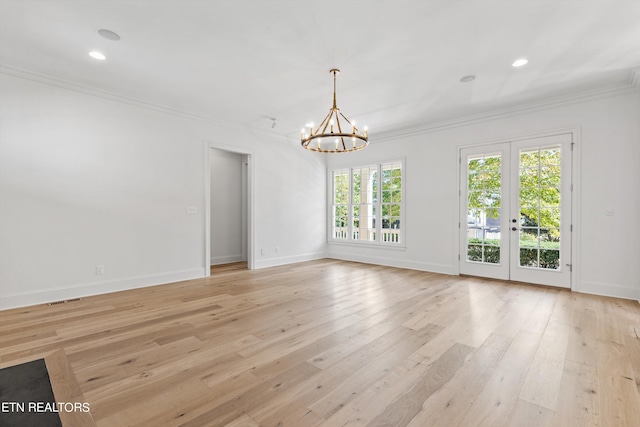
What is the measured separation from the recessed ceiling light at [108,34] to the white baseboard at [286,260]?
434 cm

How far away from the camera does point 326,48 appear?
10.5 feet

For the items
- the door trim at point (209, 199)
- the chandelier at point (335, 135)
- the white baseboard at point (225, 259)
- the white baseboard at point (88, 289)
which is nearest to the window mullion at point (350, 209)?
the chandelier at point (335, 135)

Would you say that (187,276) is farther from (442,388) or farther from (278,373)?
(442,388)

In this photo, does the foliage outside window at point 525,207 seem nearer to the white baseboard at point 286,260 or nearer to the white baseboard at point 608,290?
the white baseboard at point 608,290

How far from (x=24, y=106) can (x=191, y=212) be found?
8.19ft

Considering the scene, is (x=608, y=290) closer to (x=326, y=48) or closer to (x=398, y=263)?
(x=398, y=263)

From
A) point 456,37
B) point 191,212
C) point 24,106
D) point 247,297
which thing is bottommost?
point 247,297

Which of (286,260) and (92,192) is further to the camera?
(286,260)

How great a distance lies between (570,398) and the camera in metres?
1.87

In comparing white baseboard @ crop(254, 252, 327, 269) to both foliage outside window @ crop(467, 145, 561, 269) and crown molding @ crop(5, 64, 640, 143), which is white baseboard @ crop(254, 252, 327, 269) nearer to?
crown molding @ crop(5, 64, 640, 143)

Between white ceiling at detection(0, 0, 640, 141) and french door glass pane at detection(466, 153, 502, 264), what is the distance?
108 centimetres

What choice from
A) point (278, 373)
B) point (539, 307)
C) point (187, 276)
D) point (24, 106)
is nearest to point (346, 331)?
point (278, 373)

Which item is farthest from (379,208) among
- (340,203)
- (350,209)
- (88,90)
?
(88,90)

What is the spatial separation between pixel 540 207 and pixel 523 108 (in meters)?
1.63
